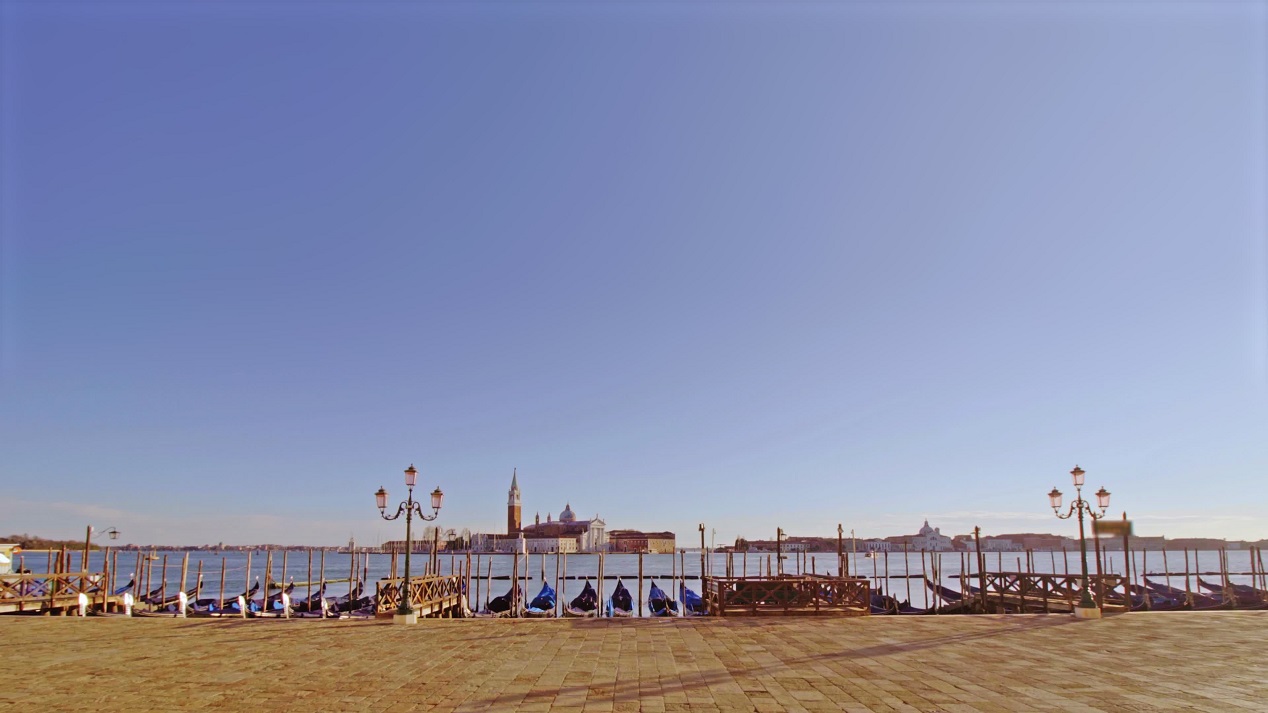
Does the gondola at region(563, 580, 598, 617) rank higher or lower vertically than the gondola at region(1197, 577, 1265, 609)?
lower

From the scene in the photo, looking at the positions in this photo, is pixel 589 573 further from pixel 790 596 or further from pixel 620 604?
pixel 790 596

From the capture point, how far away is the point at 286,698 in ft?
29.3

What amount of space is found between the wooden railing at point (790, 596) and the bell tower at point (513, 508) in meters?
168

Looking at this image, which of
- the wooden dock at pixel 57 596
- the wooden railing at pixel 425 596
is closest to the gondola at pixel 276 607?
the wooden dock at pixel 57 596

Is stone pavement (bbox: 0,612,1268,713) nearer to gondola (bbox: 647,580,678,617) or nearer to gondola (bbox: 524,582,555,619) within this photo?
gondola (bbox: 524,582,555,619)

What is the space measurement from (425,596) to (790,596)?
44.9 ft

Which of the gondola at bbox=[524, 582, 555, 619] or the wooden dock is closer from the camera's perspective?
the wooden dock

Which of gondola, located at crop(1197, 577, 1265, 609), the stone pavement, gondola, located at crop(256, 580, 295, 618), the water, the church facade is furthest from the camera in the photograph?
the church facade

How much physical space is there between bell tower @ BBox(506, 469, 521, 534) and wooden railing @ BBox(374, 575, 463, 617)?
511 feet

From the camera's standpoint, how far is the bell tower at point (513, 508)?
185m

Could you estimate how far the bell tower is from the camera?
184875 millimetres

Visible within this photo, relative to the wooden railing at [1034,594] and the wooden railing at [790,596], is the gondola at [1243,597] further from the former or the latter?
the wooden railing at [790,596]

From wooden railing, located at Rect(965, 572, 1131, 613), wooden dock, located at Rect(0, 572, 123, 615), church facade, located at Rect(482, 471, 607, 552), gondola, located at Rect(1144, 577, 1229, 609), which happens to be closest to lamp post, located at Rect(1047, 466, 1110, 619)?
wooden railing, located at Rect(965, 572, 1131, 613)

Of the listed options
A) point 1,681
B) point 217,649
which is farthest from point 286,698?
point 217,649
